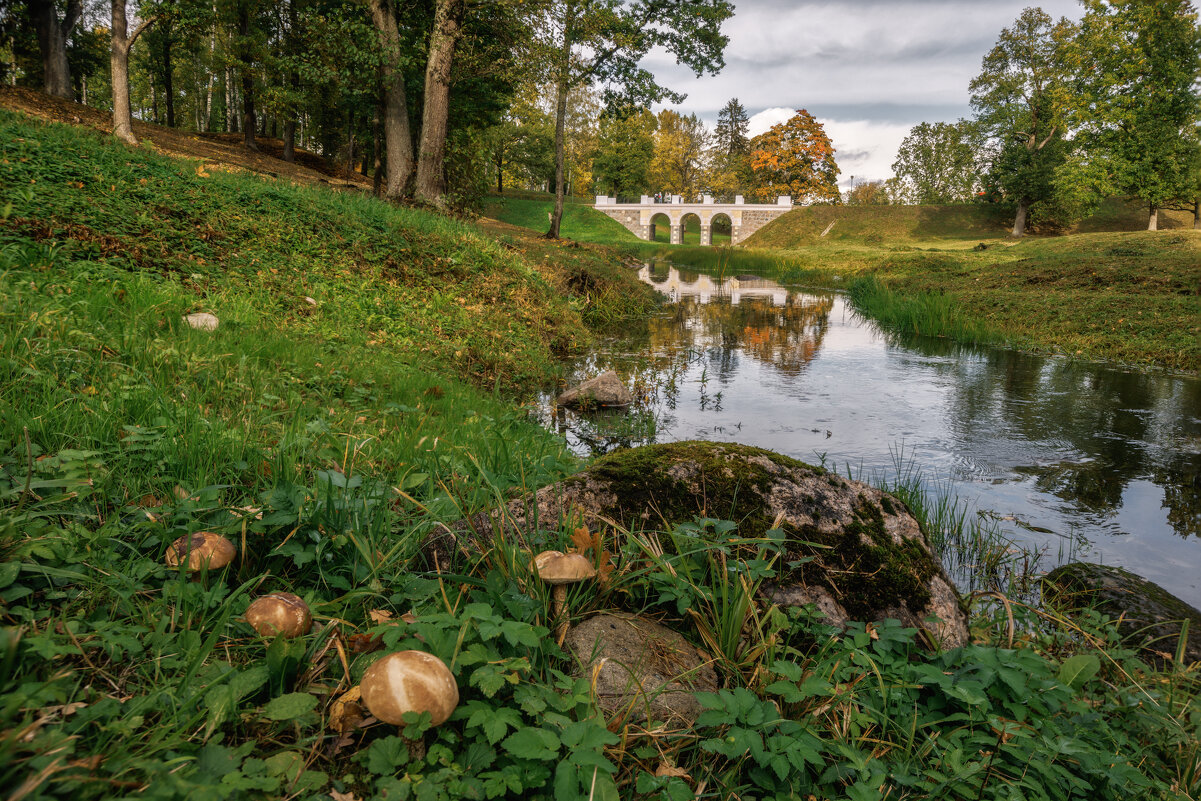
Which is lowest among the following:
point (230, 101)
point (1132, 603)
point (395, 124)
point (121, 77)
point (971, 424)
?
point (1132, 603)

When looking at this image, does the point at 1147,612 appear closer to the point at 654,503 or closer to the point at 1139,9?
the point at 654,503

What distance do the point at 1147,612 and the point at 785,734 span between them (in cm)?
285

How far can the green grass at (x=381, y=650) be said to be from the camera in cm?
138

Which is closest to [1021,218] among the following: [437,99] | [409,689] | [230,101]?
Result: [437,99]

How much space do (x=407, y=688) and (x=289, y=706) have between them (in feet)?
1.00

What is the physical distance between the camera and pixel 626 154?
2655 inches

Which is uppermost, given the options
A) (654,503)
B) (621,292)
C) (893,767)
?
(621,292)

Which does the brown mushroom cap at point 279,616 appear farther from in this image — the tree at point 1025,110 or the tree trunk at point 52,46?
the tree at point 1025,110

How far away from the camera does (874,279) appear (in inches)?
835

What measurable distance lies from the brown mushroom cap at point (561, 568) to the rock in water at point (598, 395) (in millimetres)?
5187

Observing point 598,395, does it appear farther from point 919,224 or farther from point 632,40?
point 919,224

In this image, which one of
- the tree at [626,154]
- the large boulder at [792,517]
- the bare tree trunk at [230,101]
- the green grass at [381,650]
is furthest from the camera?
the tree at [626,154]

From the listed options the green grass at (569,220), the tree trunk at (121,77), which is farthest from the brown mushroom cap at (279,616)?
the green grass at (569,220)

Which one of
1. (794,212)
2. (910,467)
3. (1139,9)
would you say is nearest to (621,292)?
(910,467)
